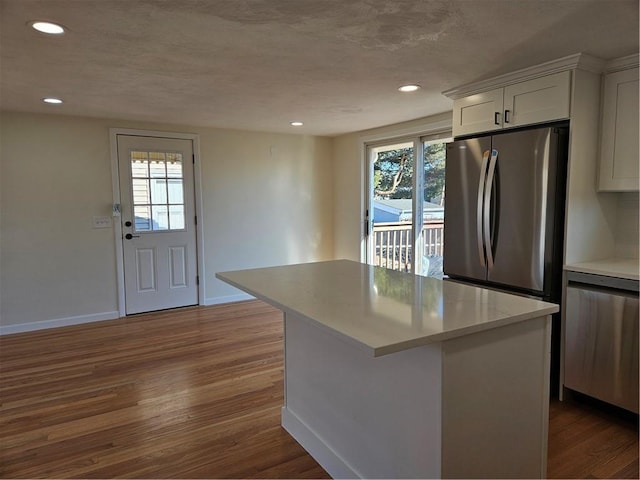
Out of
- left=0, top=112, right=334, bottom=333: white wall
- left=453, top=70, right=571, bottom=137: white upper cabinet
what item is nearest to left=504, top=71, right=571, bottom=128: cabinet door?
left=453, top=70, right=571, bottom=137: white upper cabinet

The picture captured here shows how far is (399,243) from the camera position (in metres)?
5.23

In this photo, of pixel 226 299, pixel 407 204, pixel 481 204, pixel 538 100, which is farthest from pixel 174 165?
pixel 538 100

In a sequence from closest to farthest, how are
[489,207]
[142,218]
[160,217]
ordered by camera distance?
[489,207] → [142,218] → [160,217]

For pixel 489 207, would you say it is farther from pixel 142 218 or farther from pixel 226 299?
pixel 142 218

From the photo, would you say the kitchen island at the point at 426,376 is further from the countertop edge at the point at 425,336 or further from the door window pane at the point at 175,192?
the door window pane at the point at 175,192

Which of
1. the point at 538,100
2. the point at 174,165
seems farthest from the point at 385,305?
the point at 174,165

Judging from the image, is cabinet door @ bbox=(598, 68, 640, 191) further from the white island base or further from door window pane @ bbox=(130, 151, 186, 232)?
door window pane @ bbox=(130, 151, 186, 232)

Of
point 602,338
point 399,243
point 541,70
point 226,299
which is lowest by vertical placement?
point 226,299

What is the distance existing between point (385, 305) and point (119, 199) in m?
3.91

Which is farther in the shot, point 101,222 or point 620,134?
point 101,222

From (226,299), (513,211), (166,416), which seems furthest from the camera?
(226,299)

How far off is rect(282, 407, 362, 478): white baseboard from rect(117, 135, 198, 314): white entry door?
3028 mm

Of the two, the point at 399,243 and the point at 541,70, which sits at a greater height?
the point at 541,70

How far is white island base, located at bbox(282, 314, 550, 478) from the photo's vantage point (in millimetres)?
1474
